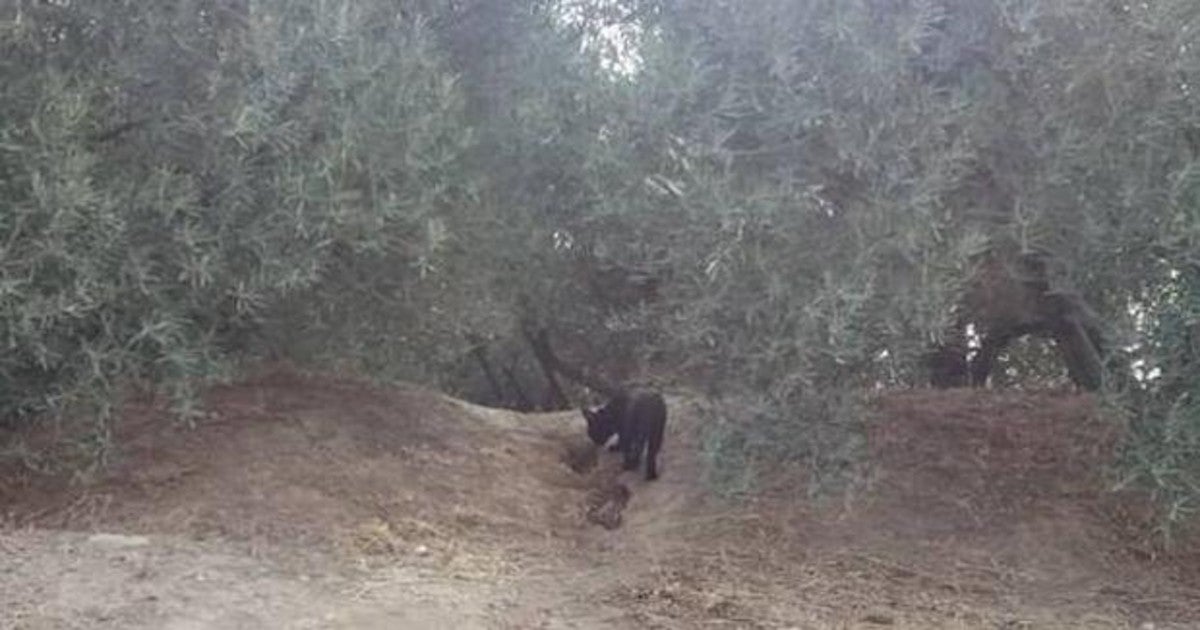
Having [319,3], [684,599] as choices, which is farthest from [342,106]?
[684,599]

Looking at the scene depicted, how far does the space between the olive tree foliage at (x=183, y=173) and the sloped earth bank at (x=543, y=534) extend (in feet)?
2.30

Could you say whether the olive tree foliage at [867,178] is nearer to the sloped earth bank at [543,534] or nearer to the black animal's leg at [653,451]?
the sloped earth bank at [543,534]

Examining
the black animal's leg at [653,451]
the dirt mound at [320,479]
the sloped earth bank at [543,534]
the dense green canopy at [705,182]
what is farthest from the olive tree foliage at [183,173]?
the black animal's leg at [653,451]

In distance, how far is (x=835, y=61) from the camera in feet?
21.7

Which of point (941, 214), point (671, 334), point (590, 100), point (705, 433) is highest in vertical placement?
point (590, 100)

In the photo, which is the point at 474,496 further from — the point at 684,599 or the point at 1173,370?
the point at 1173,370

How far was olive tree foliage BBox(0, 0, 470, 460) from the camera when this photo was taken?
6.42 metres

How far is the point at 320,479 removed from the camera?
788 cm

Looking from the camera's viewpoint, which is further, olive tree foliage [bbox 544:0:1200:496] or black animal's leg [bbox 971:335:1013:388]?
black animal's leg [bbox 971:335:1013:388]

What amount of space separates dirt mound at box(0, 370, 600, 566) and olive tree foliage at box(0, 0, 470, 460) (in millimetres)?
477

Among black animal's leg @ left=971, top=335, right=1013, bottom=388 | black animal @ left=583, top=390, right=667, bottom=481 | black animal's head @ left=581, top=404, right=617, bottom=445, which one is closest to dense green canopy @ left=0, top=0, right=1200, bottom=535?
black animal @ left=583, top=390, right=667, bottom=481

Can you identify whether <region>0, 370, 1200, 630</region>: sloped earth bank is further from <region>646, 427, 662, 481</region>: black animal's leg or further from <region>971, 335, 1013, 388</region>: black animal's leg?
<region>971, 335, 1013, 388</region>: black animal's leg

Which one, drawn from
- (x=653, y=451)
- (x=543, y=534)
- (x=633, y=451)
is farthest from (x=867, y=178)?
(x=633, y=451)

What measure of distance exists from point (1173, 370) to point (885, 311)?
1.31 meters
